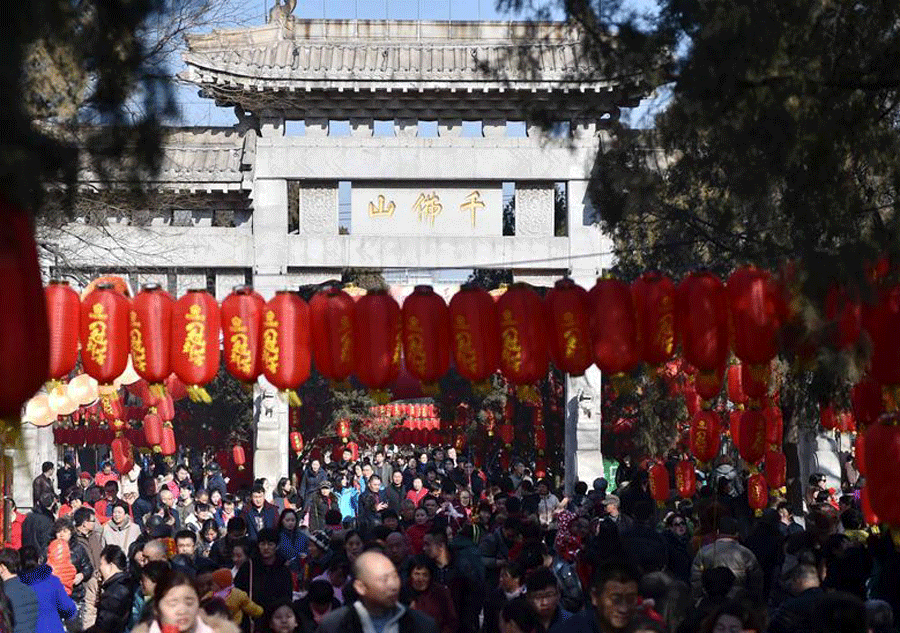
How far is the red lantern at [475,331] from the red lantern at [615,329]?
0.94 metres

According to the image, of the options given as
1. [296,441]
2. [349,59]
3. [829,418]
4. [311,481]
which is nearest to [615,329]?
[829,418]

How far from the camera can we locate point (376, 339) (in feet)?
43.1

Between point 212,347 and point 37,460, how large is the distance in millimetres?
12609

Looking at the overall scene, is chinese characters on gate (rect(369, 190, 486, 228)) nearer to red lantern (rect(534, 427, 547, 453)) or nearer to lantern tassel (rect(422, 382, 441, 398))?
red lantern (rect(534, 427, 547, 453))

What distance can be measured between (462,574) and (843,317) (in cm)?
291

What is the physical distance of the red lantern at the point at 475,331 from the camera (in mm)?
13148

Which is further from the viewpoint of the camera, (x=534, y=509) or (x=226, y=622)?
(x=534, y=509)

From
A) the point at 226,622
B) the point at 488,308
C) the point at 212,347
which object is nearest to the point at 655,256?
the point at 488,308

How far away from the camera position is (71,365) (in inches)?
510

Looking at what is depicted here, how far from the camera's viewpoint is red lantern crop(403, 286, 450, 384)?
518 inches

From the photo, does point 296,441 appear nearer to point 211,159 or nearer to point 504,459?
point 504,459

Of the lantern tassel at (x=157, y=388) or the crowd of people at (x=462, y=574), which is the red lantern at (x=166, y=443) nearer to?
the crowd of people at (x=462, y=574)

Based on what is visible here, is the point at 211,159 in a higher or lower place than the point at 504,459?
higher

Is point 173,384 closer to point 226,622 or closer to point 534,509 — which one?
point 534,509
